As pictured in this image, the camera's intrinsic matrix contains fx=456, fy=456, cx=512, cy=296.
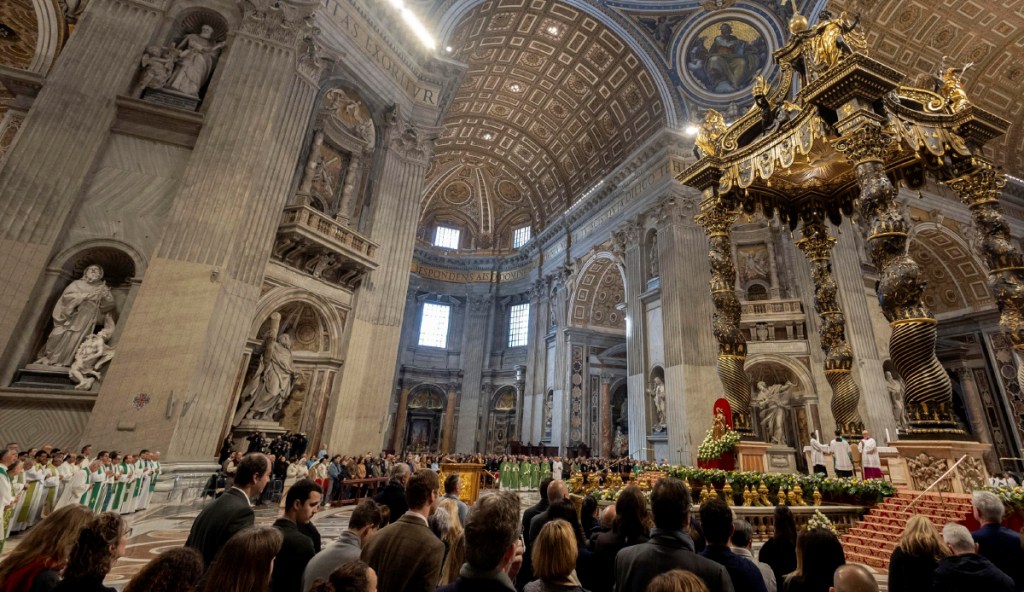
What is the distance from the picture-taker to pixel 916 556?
A: 7.29 ft

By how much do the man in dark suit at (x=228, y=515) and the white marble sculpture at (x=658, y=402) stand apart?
13.3 metres

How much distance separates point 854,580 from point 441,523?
197 centimetres

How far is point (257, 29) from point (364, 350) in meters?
7.21

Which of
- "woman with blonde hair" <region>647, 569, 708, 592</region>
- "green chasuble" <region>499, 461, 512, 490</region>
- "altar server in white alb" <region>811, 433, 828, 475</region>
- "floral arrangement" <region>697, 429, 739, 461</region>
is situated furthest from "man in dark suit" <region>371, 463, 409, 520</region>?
"green chasuble" <region>499, 461, 512, 490</region>

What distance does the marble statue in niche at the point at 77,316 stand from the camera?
7305 mm

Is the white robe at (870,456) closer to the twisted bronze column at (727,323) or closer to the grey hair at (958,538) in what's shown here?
the twisted bronze column at (727,323)

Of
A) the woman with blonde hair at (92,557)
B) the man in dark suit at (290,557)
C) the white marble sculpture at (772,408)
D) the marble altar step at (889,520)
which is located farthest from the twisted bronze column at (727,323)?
the woman with blonde hair at (92,557)

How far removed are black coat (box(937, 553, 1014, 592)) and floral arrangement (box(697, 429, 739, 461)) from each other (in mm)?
5492

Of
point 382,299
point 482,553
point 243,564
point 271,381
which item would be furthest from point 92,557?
point 382,299

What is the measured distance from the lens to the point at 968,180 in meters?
7.02

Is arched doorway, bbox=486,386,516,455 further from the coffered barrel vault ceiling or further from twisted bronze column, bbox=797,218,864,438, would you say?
twisted bronze column, bbox=797,218,864,438

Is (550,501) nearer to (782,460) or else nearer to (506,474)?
(782,460)

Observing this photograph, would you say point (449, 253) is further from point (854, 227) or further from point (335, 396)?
point (854, 227)

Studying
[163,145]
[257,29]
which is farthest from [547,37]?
[163,145]
